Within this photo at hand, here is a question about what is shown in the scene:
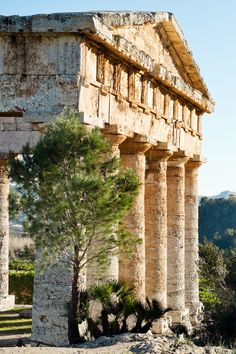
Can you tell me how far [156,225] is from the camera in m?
26.5

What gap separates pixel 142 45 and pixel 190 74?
5.72 metres

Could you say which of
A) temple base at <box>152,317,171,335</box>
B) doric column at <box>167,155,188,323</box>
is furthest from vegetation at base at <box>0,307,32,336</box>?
doric column at <box>167,155,188,323</box>

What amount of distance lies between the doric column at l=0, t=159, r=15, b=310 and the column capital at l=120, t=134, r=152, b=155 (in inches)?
269

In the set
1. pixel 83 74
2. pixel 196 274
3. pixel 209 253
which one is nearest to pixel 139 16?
pixel 83 74

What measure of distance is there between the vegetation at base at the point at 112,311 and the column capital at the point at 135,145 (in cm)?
460

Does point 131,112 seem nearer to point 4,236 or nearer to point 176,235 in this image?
point 176,235

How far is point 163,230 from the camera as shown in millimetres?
26703

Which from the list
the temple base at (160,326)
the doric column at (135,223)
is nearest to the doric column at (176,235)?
the temple base at (160,326)

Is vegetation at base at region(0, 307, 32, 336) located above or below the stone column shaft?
below

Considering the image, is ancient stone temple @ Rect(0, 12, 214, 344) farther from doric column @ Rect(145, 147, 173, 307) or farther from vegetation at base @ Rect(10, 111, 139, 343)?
vegetation at base @ Rect(10, 111, 139, 343)

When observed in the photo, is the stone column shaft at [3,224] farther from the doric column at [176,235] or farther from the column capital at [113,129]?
the column capital at [113,129]

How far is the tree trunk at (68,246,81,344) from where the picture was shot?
18047 mm

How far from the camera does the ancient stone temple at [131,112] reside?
737 inches

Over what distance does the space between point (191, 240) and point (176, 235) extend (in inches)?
88.3
